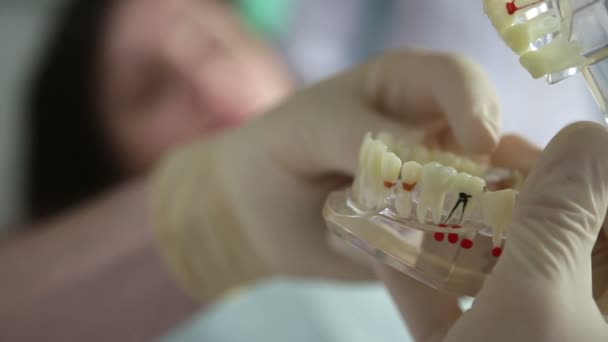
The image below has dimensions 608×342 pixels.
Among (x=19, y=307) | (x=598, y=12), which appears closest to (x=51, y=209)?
(x=19, y=307)

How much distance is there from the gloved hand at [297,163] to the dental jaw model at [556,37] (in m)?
0.11

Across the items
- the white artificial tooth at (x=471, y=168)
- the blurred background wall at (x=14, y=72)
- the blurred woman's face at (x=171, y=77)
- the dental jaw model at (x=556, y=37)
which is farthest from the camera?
the blurred background wall at (x=14, y=72)

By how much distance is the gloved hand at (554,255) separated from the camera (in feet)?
0.93

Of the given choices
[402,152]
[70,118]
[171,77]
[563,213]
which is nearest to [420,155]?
[402,152]

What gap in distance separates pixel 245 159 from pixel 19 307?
1.41 ft

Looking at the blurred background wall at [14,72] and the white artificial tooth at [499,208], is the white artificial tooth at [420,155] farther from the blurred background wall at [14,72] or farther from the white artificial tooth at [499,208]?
the blurred background wall at [14,72]

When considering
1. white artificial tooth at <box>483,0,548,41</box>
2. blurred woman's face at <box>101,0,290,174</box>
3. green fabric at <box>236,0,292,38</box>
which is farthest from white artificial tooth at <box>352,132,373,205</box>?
green fabric at <box>236,0,292,38</box>

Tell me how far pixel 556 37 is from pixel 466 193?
0.30 feet

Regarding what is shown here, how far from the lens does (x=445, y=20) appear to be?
1.02 metres

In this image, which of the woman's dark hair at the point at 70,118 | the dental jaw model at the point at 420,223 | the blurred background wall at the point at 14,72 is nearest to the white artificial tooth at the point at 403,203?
the dental jaw model at the point at 420,223

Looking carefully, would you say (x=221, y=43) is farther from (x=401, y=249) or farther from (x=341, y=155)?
(x=401, y=249)

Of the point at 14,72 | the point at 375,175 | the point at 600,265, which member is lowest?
the point at 600,265

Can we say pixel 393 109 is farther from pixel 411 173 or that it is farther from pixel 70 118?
pixel 70 118

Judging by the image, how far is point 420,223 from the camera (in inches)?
13.1
